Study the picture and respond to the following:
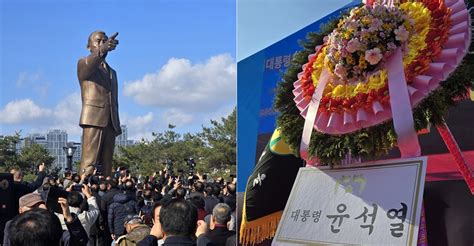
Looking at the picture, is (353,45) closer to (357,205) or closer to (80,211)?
(357,205)

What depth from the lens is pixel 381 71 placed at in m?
2.41

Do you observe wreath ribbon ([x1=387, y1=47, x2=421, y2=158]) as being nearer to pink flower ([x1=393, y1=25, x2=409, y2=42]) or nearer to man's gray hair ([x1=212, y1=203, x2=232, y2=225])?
pink flower ([x1=393, y1=25, x2=409, y2=42])

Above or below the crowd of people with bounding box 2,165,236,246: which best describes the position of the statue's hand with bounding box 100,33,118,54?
above

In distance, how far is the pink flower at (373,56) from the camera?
2.37m

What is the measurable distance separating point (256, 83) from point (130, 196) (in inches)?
215

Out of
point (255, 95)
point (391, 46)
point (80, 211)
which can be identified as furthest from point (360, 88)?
point (80, 211)

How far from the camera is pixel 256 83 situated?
10.7ft

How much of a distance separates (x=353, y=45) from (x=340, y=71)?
132mm

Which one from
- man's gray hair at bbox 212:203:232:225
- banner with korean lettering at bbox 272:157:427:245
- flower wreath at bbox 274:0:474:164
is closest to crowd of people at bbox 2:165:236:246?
man's gray hair at bbox 212:203:232:225

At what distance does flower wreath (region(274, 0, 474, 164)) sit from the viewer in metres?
2.24

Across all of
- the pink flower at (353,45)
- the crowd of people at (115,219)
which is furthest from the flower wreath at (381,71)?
the crowd of people at (115,219)

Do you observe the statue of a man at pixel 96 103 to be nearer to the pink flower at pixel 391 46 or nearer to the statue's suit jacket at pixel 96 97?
the statue's suit jacket at pixel 96 97

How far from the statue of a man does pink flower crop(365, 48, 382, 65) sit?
1812 centimetres

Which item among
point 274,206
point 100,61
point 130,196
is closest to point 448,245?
point 274,206
